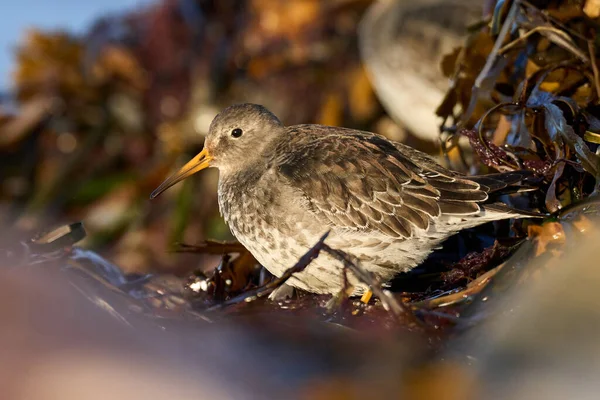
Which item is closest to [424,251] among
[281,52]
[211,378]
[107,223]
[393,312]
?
[393,312]

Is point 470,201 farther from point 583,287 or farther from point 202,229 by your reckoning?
point 202,229

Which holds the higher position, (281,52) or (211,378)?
(281,52)

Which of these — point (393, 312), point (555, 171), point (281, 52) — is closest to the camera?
point (393, 312)

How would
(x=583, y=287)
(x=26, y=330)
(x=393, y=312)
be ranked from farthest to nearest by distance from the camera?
(x=393, y=312) → (x=583, y=287) → (x=26, y=330)

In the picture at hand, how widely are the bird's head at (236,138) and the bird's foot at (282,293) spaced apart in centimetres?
55

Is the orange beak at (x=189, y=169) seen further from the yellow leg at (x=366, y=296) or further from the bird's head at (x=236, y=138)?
the yellow leg at (x=366, y=296)

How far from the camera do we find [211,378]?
163 centimetres

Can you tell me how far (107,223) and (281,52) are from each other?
69.8 inches

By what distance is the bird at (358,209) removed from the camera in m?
2.52

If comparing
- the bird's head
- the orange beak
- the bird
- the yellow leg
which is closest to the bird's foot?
the bird

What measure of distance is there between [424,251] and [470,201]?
23 cm

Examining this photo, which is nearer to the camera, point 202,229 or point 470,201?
point 470,201

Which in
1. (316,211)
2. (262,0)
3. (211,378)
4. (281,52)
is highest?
(262,0)

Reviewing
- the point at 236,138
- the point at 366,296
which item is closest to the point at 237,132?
the point at 236,138
